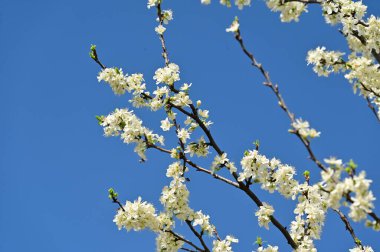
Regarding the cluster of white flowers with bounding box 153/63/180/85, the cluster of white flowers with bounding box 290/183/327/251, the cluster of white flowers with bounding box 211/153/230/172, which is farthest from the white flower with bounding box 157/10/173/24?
the cluster of white flowers with bounding box 290/183/327/251

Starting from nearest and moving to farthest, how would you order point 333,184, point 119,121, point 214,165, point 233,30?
point 333,184 → point 233,30 → point 214,165 → point 119,121

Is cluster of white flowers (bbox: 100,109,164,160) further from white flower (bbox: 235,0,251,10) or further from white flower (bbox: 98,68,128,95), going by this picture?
white flower (bbox: 235,0,251,10)

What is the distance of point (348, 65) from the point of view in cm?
816

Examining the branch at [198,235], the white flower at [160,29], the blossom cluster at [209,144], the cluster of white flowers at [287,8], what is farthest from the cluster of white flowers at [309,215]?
the white flower at [160,29]

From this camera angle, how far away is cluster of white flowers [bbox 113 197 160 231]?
7352 millimetres

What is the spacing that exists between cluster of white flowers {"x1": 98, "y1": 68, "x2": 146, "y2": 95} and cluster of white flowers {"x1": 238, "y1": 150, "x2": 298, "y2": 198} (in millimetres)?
2271

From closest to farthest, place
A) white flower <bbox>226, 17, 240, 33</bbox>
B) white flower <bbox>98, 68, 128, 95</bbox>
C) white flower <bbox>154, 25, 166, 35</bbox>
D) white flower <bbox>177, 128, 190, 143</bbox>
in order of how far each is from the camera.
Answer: white flower <bbox>226, 17, 240, 33</bbox>
white flower <bbox>177, 128, 190, 143</bbox>
white flower <bbox>98, 68, 128, 95</bbox>
white flower <bbox>154, 25, 166, 35</bbox>

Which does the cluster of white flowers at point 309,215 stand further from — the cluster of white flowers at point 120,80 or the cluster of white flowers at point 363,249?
the cluster of white flowers at point 120,80

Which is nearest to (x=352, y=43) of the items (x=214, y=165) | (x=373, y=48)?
(x=373, y=48)

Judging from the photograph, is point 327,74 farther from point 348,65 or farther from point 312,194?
point 312,194

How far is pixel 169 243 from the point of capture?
298 inches

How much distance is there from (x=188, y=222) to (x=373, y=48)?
13.8ft

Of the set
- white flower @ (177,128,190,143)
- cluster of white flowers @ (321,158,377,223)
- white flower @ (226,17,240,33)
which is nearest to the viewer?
cluster of white flowers @ (321,158,377,223)

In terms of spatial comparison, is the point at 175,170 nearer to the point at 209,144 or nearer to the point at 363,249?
the point at 209,144
